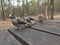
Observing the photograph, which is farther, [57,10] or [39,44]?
[57,10]

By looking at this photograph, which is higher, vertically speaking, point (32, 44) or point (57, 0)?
point (57, 0)

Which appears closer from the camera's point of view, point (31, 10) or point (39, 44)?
point (39, 44)

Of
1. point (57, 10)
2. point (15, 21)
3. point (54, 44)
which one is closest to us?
point (54, 44)

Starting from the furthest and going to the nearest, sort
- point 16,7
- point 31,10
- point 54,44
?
point 31,10 → point 16,7 → point 54,44

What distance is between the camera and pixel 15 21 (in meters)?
10.4

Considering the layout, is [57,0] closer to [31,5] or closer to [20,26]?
[31,5]

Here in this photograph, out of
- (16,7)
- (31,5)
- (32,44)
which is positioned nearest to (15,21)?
(32,44)

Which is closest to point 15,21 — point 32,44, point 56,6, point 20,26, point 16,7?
point 20,26

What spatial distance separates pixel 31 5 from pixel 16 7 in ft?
32.6

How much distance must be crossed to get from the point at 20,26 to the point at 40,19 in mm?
6182

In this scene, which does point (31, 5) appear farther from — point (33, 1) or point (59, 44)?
point (59, 44)

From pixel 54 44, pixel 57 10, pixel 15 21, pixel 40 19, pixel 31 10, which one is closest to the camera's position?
pixel 54 44

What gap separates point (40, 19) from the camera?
16.6 meters

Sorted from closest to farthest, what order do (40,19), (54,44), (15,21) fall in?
(54,44), (15,21), (40,19)
